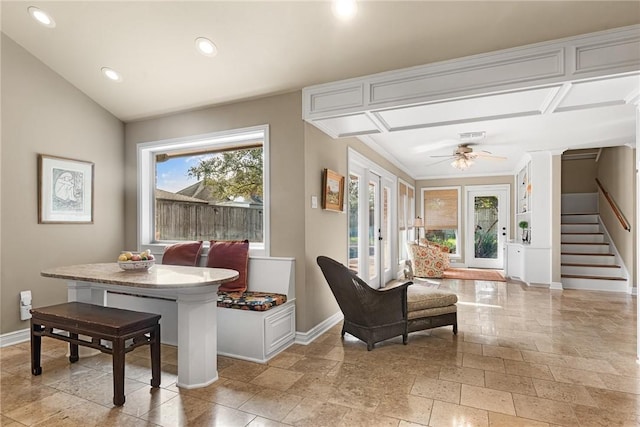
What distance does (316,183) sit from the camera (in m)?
3.56

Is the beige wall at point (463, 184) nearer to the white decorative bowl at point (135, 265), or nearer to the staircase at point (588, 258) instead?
the staircase at point (588, 258)

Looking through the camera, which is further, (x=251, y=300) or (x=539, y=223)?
(x=539, y=223)

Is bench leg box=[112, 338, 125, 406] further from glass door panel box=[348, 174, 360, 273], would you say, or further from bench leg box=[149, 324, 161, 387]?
glass door panel box=[348, 174, 360, 273]

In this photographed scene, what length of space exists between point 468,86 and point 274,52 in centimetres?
160

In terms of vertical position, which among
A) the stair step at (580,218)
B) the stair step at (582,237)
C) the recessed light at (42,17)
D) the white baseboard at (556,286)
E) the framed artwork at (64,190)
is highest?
the recessed light at (42,17)

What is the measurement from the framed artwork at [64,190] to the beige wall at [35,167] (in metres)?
0.06

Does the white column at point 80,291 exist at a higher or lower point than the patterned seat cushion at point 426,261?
higher

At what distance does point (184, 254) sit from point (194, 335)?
1.47 metres

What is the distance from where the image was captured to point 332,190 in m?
3.84

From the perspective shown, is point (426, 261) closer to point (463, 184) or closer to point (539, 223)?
point (539, 223)

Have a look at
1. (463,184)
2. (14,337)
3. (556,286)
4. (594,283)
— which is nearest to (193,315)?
(14,337)

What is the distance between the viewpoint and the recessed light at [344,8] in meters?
2.31

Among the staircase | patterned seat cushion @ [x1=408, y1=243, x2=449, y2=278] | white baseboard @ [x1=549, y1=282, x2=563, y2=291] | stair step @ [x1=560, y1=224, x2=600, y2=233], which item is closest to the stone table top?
patterned seat cushion @ [x1=408, y1=243, x2=449, y2=278]

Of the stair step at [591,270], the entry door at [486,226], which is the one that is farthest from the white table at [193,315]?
the entry door at [486,226]
